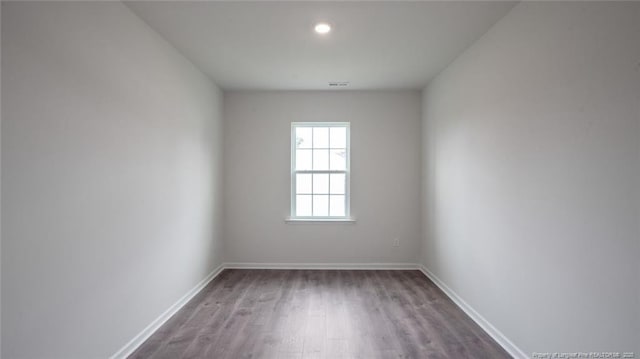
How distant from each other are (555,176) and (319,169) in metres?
3.06

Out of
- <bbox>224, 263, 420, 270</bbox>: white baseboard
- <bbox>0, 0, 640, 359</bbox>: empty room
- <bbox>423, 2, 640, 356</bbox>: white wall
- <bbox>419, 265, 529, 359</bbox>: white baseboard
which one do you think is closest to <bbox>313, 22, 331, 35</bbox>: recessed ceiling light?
<bbox>0, 0, 640, 359</bbox>: empty room

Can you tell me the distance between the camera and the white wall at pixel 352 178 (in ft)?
14.3

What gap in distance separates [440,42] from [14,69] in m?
3.05

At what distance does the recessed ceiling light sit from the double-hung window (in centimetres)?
195

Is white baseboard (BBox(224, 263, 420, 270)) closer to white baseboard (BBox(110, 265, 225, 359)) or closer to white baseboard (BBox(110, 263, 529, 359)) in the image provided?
white baseboard (BBox(110, 263, 529, 359))

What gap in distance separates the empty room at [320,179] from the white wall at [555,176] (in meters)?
0.01

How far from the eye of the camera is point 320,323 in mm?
2689

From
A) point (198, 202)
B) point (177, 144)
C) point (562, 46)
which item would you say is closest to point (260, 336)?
point (198, 202)

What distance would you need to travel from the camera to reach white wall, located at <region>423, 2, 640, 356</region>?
1.43 metres

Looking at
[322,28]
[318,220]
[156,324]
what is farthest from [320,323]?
[322,28]

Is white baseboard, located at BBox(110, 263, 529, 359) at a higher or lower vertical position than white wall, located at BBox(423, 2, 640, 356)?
lower

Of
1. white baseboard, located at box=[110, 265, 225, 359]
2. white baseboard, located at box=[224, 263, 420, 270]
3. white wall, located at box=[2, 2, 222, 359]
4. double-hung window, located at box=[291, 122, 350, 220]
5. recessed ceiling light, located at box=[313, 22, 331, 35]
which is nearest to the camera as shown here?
white wall, located at box=[2, 2, 222, 359]

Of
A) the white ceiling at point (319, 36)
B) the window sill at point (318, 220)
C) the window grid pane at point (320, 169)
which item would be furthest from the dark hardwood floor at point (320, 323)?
the white ceiling at point (319, 36)

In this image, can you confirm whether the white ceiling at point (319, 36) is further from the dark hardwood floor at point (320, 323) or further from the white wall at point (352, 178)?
the dark hardwood floor at point (320, 323)
